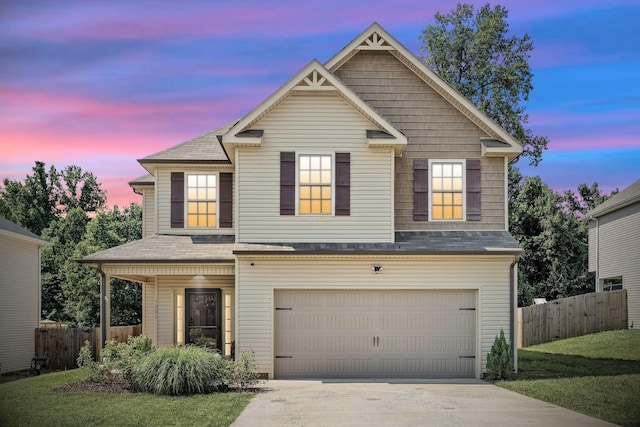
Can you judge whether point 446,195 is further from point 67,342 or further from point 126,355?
point 67,342

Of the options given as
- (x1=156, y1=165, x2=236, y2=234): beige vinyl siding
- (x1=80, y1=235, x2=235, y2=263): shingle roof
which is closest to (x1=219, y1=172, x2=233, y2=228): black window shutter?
(x1=156, y1=165, x2=236, y2=234): beige vinyl siding

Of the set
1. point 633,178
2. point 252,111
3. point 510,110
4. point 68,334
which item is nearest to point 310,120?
point 252,111

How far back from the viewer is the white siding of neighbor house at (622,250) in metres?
31.7

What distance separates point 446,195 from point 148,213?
32.6 feet

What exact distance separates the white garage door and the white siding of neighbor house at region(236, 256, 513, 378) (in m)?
0.30

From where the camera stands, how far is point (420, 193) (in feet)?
71.7

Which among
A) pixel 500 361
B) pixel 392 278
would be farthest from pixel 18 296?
pixel 500 361

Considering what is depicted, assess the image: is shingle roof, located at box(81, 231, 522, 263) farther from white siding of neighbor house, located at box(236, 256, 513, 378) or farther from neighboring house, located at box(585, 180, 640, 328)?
neighboring house, located at box(585, 180, 640, 328)

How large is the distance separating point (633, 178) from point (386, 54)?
18480mm

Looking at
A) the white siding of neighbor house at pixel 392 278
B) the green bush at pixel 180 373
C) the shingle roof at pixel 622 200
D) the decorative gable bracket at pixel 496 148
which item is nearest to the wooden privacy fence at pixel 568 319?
the shingle roof at pixel 622 200

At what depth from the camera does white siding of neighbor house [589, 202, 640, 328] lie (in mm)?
31703

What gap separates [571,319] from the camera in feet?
101

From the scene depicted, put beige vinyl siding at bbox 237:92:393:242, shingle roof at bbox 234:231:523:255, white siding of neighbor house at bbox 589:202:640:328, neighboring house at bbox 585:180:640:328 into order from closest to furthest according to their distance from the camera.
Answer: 1. shingle roof at bbox 234:231:523:255
2. beige vinyl siding at bbox 237:92:393:242
3. white siding of neighbor house at bbox 589:202:640:328
4. neighboring house at bbox 585:180:640:328

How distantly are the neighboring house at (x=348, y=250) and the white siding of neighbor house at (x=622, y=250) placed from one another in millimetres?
12715
